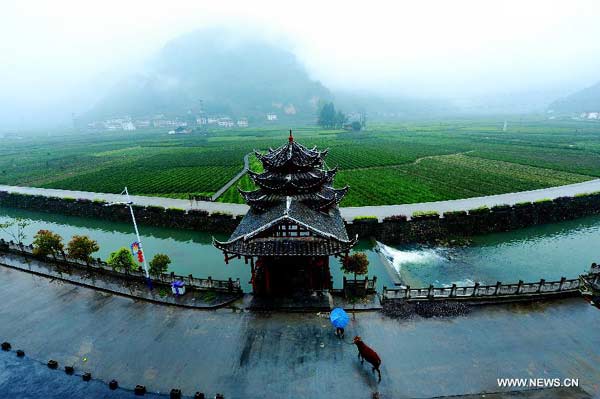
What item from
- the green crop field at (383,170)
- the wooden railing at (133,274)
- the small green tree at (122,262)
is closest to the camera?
the wooden railing at (133,274)

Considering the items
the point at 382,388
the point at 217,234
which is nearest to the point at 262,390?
the point at 382,388

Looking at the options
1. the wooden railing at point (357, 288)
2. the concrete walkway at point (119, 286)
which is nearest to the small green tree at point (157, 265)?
the concrete walkway at point (119, 286)

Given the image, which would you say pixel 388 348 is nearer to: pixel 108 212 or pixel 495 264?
pixel 495 264

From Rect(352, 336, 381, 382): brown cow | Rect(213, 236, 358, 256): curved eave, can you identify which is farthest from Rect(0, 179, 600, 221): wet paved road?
Rect(352, 336, 381, 382): brown cow

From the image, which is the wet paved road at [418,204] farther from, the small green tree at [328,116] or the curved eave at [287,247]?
the small green tree at [328,116]

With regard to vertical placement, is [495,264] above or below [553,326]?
below

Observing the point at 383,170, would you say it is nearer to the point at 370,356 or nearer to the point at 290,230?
the point at 290,230
